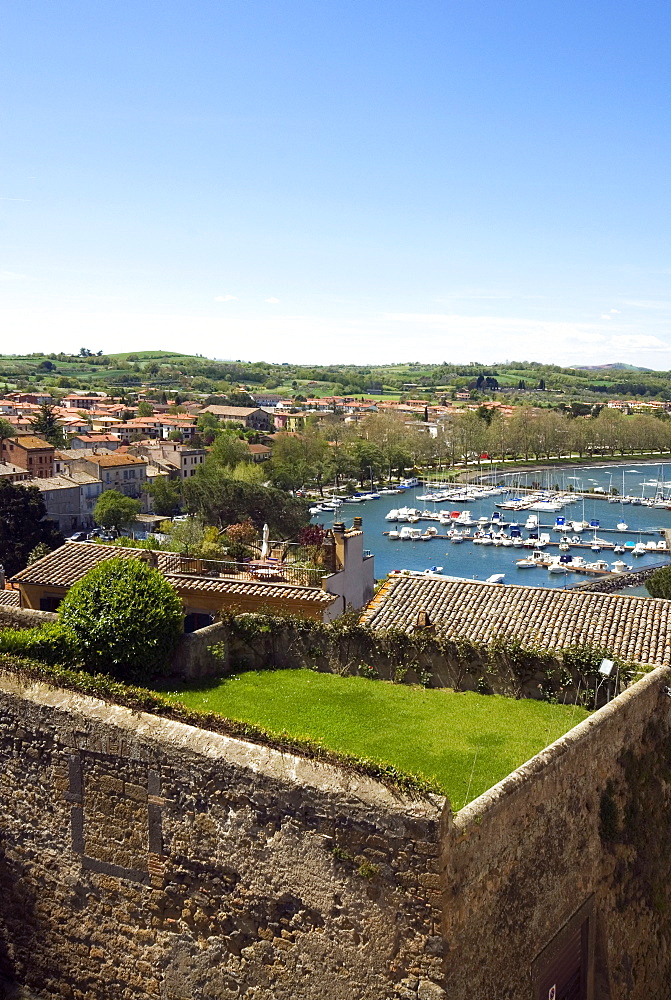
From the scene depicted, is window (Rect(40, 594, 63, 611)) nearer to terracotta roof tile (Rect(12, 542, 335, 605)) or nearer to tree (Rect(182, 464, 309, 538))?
terracotta roof tile (Rect(12, 542, 335, 605))

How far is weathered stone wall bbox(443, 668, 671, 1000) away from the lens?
5430mm

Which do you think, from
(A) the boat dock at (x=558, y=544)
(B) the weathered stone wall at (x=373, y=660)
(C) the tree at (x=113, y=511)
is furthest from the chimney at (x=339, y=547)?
(A) the boat dock at (x=558, y=544)

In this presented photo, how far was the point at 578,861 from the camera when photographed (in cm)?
664

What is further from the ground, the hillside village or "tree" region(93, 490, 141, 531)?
the hillside village

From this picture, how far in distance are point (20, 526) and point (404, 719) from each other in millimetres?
42319

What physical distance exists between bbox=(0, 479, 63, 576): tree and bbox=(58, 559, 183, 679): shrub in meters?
38.0

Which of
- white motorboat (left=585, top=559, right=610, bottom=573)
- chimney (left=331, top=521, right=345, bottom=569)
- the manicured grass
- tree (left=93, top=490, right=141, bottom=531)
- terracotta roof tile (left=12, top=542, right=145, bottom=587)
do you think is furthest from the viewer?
tree (left=93, top=490, right=141, bottom=531)

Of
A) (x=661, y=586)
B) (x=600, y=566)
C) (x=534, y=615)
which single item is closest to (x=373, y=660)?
(x=534, y=615)

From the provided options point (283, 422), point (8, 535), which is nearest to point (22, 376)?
point (283, 422)

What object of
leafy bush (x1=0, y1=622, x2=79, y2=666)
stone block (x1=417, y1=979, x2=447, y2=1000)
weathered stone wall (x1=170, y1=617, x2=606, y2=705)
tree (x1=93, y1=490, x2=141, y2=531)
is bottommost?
tree (x1=93, y1=490, x2=141, y2=531)

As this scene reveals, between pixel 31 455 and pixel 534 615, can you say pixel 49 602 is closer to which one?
pixel 534 615

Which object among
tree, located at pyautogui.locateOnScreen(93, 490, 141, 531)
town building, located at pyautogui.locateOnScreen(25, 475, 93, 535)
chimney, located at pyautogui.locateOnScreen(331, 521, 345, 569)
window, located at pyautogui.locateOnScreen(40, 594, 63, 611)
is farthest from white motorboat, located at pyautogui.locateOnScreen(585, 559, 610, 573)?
window, located at pyautogui.locateOnScreen(40, 594, 63, 611)

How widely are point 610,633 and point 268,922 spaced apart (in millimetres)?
5807

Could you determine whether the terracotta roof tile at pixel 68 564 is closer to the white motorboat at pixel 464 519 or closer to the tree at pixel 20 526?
Result: the tree at pixel 20 526
